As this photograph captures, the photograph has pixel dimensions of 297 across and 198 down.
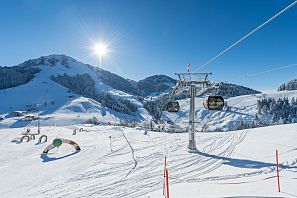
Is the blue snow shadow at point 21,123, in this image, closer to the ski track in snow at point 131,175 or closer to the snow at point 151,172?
the snow at point 151,172

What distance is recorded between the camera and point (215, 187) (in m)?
10.5

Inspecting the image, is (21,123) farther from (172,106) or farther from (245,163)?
(245,163)

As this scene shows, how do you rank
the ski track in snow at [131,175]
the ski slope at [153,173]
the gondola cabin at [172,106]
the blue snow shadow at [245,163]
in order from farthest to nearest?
the gondola cabin at [172,106]
the blue snow shadow at [245,163]
the ski track in snow at [131,175]
the ski slope at [153,173]

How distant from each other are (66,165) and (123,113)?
16307 cm

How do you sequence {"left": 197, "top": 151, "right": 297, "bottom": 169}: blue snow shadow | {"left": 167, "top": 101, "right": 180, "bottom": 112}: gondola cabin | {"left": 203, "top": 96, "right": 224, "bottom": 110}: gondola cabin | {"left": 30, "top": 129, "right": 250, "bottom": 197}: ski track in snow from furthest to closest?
{"left": 167, "top": 101, "right": 180, "bottom": 112}: gondola cabin, {"left": 203, "top": 96, "right": 224, "bottom": 110}: gondola cabin, {"left": 197, "top": 151, "right": 297, "bottom": 169}: blue snow shadow, {"left": 30, "top": 129, "right": 250, "bottom": 197}: ski track in snow

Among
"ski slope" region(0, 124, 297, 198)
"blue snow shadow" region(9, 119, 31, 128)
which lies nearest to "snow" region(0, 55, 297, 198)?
"ski slope" region(0, 124, 297, 198)

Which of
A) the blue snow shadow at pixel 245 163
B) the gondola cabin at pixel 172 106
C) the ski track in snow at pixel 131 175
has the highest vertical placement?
the gondola cabin at pixel 172 106

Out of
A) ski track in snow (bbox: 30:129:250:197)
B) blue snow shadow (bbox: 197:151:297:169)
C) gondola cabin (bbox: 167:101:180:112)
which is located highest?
gondola cabin (bbox: 167:101:180:112)

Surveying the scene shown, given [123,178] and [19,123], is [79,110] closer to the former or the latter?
[19,123]

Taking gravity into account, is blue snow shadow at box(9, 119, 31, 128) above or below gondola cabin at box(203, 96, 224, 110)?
below

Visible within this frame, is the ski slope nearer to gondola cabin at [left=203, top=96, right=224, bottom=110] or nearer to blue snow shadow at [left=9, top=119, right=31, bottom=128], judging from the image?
gondola cabin at [left=203, top=96, right=224, bottom=110]

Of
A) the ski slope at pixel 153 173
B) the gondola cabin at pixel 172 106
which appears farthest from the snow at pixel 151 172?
the gondola cabin at pixel 172 106

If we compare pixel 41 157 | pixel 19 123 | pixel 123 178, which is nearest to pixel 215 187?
pixel 123 178

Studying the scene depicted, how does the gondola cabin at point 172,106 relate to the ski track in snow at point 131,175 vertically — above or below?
above
